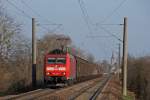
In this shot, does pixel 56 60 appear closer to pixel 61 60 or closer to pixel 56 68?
pixel 61 60

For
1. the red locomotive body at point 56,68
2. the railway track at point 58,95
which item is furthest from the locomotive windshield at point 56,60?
the railway track at point 58,95

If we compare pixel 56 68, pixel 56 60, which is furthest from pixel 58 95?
pixel 56 60

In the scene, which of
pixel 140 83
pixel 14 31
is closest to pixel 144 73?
pixel 140 83

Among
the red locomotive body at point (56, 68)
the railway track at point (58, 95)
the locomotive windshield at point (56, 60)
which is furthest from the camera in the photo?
the locomotive windshield at point (56, 60)

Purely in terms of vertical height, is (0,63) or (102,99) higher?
(0,63)

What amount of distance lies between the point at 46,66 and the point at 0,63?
4.28 meters

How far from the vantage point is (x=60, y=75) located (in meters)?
36.2

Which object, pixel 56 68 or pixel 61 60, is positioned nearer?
pixel 56 68

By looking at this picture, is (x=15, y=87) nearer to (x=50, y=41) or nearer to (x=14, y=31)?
(x=14, y=31)

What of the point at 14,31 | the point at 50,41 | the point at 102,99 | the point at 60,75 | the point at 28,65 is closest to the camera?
the point at 102,99

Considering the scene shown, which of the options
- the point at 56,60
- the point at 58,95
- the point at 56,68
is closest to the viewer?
the point at 58,95

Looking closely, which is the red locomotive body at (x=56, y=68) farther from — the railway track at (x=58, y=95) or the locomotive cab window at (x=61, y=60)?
the railway track at (x=58, y=95)

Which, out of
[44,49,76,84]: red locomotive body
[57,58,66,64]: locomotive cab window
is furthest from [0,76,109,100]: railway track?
[57,58,66,64]: locomotive cab window

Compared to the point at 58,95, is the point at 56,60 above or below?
above
